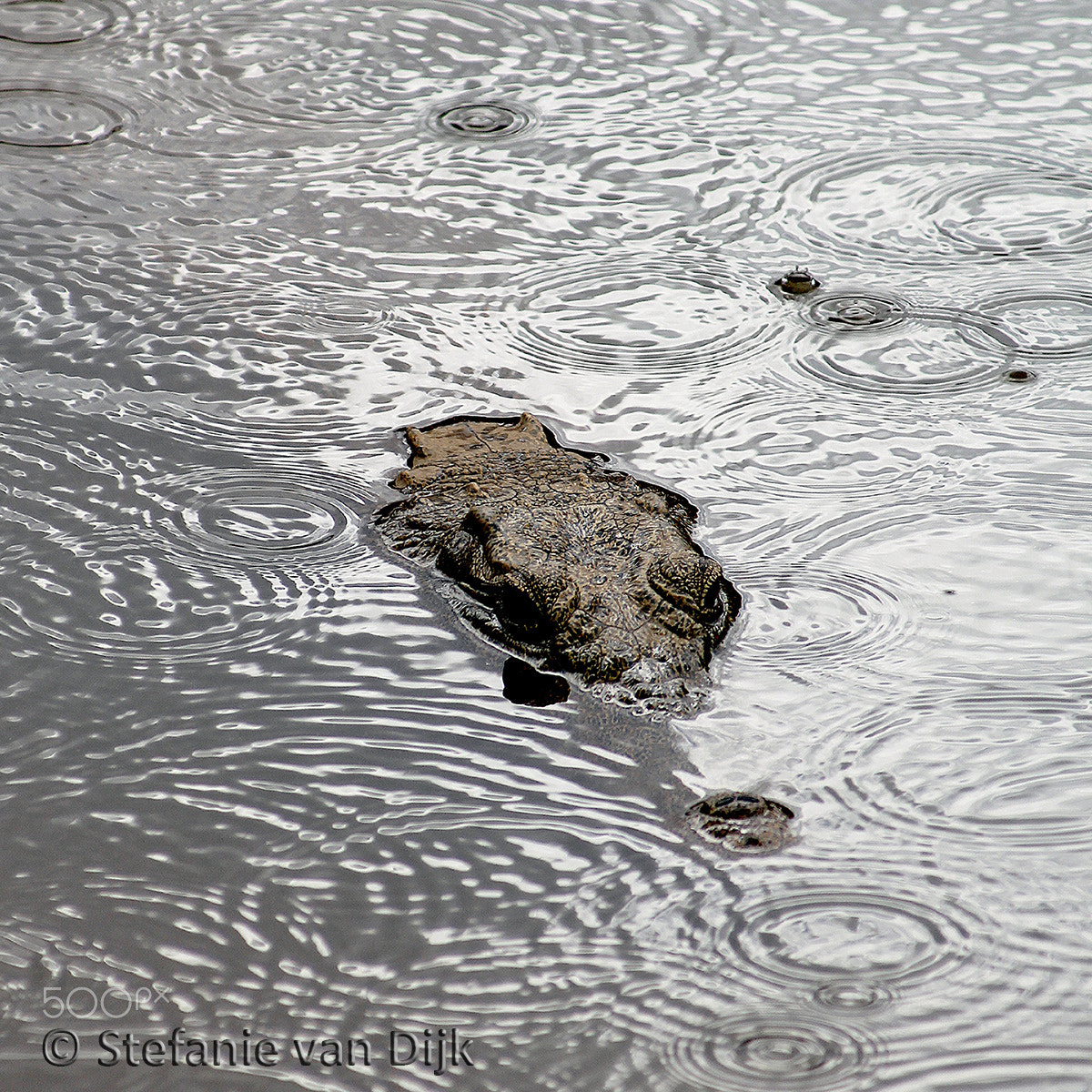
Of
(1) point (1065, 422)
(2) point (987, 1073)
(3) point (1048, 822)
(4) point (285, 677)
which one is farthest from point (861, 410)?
(2) point (987, 1073)

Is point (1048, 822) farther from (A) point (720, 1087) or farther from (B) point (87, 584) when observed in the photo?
(B) point (87, 584)

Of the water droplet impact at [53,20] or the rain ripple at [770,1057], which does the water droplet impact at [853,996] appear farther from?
the water droplet impact at [53,20]

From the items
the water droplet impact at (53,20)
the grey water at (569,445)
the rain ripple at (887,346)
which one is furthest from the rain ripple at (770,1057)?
the water droplet impact at (53,20)

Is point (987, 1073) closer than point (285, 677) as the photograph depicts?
Yes

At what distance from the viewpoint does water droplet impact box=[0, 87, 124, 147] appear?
20.9ft

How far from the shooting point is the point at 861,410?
4914 mm

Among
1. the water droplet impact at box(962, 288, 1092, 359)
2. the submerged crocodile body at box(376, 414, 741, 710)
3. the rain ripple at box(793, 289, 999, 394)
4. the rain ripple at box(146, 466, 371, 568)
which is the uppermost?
the water droplet impact at box(962, 288, 1092, 359)

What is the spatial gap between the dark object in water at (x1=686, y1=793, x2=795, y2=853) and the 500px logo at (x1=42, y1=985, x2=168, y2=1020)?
50.6 inches

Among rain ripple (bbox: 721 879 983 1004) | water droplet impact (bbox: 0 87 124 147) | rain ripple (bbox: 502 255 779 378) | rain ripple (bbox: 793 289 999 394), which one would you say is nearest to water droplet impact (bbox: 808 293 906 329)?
rain ripple (bbox: 793 289 999 394)

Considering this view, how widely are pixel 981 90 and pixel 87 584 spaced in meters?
5.38

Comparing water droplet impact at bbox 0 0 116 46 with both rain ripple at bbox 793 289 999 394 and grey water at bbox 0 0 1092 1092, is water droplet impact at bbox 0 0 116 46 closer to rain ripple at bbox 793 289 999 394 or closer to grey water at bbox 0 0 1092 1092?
grey water at bbox 0 0 1092 1092

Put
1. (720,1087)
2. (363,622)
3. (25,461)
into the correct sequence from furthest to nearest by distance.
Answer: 1. (25,461)
2. (363,622)
3. (720,1087)

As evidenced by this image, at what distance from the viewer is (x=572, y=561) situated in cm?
386

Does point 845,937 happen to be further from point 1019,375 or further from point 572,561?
point 1019,375
